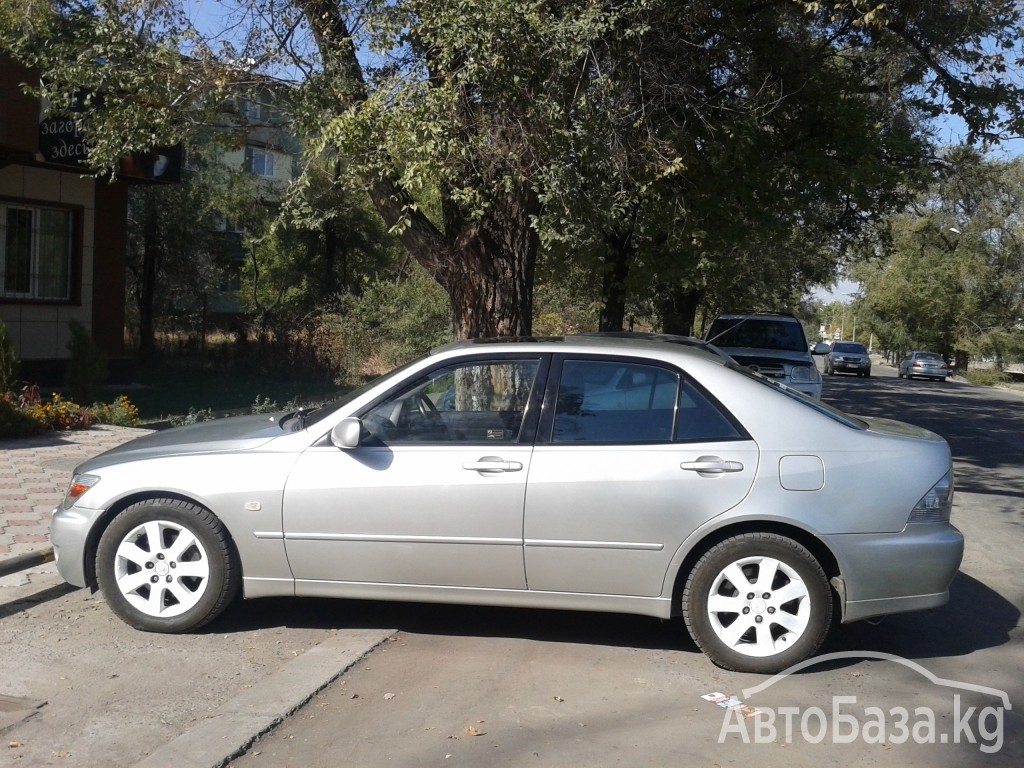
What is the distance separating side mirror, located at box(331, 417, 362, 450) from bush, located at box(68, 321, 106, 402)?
Result: 31.6ft

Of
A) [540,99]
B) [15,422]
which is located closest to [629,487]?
[540,99]

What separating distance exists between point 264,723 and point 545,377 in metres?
2.23

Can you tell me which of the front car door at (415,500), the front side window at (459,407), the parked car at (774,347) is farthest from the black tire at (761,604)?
the parked car at (774,347)

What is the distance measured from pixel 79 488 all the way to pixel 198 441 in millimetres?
701

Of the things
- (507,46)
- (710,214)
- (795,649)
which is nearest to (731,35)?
(710,214)

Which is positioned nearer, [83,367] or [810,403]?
[810,403]

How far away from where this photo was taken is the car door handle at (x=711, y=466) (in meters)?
5.11

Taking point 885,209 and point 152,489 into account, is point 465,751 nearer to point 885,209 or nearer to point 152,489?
point 152,489

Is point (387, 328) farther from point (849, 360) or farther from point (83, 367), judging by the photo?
point (849, 360)

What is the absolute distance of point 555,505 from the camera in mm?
5152

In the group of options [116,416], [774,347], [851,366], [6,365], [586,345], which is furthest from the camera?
[851,366]

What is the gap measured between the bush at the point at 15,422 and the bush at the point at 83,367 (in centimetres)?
202

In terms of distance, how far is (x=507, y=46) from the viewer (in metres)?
9.22

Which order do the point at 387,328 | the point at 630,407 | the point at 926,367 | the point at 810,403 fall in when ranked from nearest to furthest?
the point at 630,407 → the point at 810,403 → the point at 387,328 → the point at 926,367
